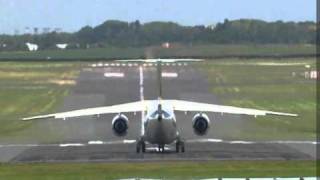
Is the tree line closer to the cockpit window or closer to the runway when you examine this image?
the runway


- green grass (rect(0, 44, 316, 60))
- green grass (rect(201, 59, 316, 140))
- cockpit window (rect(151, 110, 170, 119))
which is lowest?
green grass (rect(201, 59, 316, 140))

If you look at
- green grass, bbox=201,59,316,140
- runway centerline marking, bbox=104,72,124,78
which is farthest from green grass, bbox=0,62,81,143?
green grass, bbox=201,59,316,140

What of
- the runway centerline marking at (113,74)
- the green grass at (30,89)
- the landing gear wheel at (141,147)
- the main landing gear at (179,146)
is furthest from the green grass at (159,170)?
the runway centerline marking at (113,74)

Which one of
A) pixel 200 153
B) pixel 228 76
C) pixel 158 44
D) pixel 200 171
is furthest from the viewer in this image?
pixel 228 76

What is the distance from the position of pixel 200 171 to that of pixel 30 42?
4922cm

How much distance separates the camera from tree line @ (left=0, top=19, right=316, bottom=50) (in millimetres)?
67812

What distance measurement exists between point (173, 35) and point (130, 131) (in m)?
12.5

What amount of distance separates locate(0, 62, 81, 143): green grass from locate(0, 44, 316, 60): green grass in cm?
453

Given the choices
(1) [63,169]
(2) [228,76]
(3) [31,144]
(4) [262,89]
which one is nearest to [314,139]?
(3) [31,144]

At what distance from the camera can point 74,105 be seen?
73.6 m

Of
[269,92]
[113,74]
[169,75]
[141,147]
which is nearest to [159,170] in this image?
[141,147]

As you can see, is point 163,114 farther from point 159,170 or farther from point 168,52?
point 168,52

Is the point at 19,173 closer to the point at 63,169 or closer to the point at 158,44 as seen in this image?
the point at 63,169

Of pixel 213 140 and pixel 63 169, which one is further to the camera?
pixel 213 140
